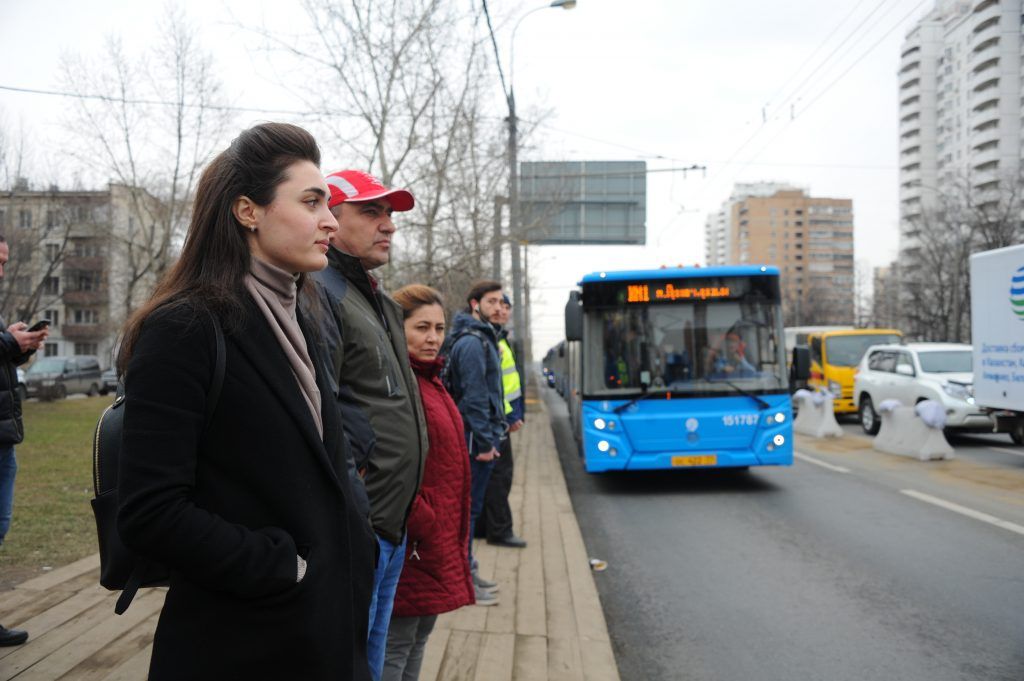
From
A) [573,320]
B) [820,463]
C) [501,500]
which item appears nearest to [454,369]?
[501,500]

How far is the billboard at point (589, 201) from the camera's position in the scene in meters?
21.8

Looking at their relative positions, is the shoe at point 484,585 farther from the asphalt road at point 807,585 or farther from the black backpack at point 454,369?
the black backpack at point 454,369

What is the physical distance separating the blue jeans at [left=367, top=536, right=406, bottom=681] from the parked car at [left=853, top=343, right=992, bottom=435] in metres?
14.9

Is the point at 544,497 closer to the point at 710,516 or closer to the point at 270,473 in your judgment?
the point at 710,516

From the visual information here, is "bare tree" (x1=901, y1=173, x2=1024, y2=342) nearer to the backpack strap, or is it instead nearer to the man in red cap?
the man in red cap

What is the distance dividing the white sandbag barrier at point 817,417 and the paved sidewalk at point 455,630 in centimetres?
1292

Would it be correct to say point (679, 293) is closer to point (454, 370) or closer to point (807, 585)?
point (807, 585)

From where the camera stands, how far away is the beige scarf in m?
1.83


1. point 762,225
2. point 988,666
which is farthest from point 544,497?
point 762,225

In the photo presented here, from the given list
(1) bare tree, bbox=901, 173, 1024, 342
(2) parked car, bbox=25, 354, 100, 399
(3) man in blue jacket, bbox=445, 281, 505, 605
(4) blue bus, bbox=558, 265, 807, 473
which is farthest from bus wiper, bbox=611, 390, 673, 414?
(1) bare tree, bbox=901, 173, 1024, 342

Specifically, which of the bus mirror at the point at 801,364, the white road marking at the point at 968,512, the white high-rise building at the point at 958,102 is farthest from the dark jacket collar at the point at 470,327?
the white high-rise building at the point at 958,102

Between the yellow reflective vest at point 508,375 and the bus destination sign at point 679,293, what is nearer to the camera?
the yellow reflective vest at point 508,375

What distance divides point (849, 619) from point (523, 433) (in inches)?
550

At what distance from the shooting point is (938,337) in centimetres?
5503
